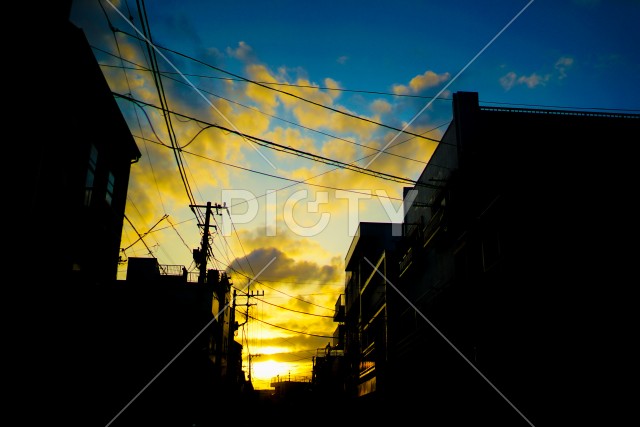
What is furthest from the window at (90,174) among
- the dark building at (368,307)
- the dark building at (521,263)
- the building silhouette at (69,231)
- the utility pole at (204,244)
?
the dark building at (368,307)

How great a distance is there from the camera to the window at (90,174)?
14578 mm

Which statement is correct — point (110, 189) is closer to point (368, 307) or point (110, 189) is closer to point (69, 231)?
point (69, 231)

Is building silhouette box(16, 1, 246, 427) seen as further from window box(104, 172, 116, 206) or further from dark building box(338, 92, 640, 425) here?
dark building box(338, 92, 640, 425)

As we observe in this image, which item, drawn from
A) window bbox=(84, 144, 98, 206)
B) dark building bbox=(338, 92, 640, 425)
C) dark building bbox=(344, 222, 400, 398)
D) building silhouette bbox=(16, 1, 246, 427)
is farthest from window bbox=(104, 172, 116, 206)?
dark building bbox=(344, 222, 400, 398)

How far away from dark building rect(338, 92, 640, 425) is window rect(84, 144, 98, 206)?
13.1 m

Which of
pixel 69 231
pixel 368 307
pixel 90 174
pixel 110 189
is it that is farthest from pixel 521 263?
pixel 368 307

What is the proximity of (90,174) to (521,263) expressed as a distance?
45.0 ft

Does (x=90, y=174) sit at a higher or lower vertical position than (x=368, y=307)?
higher

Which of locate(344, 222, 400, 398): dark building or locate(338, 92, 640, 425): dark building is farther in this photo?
locate(344, 222, 400, 398): dark building

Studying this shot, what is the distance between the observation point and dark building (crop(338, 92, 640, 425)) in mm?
11109

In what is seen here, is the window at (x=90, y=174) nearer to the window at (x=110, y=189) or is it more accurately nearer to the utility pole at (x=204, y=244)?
the window at (x=110, y=189)

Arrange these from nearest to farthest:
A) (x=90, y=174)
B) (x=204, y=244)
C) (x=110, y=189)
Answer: (x=90, y=174) < (x=110, y=189) < (x=204, y=244)

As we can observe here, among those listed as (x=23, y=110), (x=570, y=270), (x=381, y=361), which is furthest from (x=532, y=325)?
(x=381, y=361)

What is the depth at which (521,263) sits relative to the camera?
13.1m
